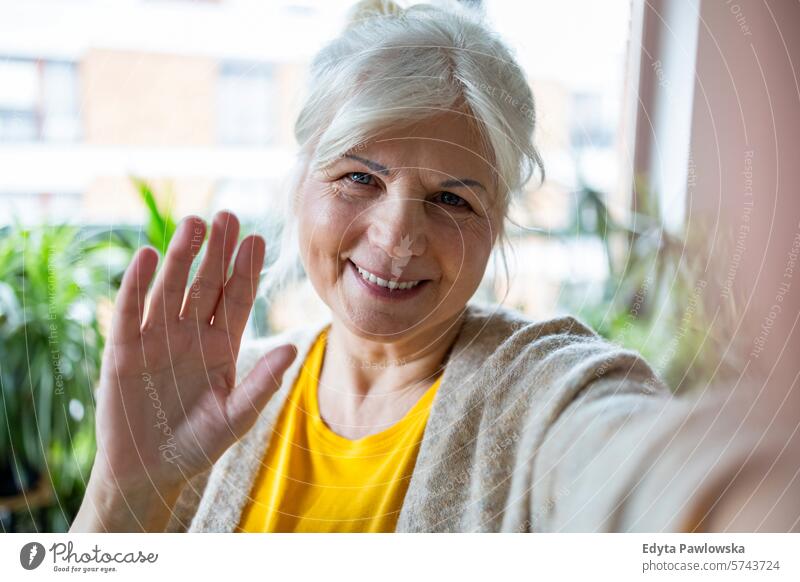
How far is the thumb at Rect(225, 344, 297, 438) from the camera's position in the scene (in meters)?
0.50

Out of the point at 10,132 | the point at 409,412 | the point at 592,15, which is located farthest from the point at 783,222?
the point at 10,132

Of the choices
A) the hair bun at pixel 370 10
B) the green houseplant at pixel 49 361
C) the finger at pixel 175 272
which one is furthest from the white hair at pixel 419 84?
the green houseplant at pixel 49 361

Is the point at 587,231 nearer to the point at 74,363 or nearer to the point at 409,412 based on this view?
the point at 409,412

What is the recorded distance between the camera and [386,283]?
0.52 m

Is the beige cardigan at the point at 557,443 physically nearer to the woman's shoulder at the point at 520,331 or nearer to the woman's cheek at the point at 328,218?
the woman's shoulder at the point at 520,331

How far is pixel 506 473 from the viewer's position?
0.50 metres

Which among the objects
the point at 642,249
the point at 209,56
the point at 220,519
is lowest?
the point at 220,519

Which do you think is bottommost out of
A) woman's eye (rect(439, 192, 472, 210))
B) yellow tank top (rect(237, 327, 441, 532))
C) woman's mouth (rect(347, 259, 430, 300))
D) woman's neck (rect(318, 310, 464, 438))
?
yellow tank top (rect(237, 327, 441, 532))

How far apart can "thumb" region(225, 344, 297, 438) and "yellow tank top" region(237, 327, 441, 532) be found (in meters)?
0.07

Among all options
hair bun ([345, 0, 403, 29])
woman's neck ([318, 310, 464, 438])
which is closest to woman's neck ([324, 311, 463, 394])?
woman's neck ([318, 310, 464, 438])

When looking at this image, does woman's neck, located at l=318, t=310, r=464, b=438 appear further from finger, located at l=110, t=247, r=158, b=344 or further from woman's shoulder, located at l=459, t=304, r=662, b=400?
finger, located at l=110, t=247, r=158, b=344

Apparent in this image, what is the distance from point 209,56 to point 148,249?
0.18 meters

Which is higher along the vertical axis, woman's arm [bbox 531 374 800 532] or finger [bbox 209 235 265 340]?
finger [bbox 209 235 265 340]
